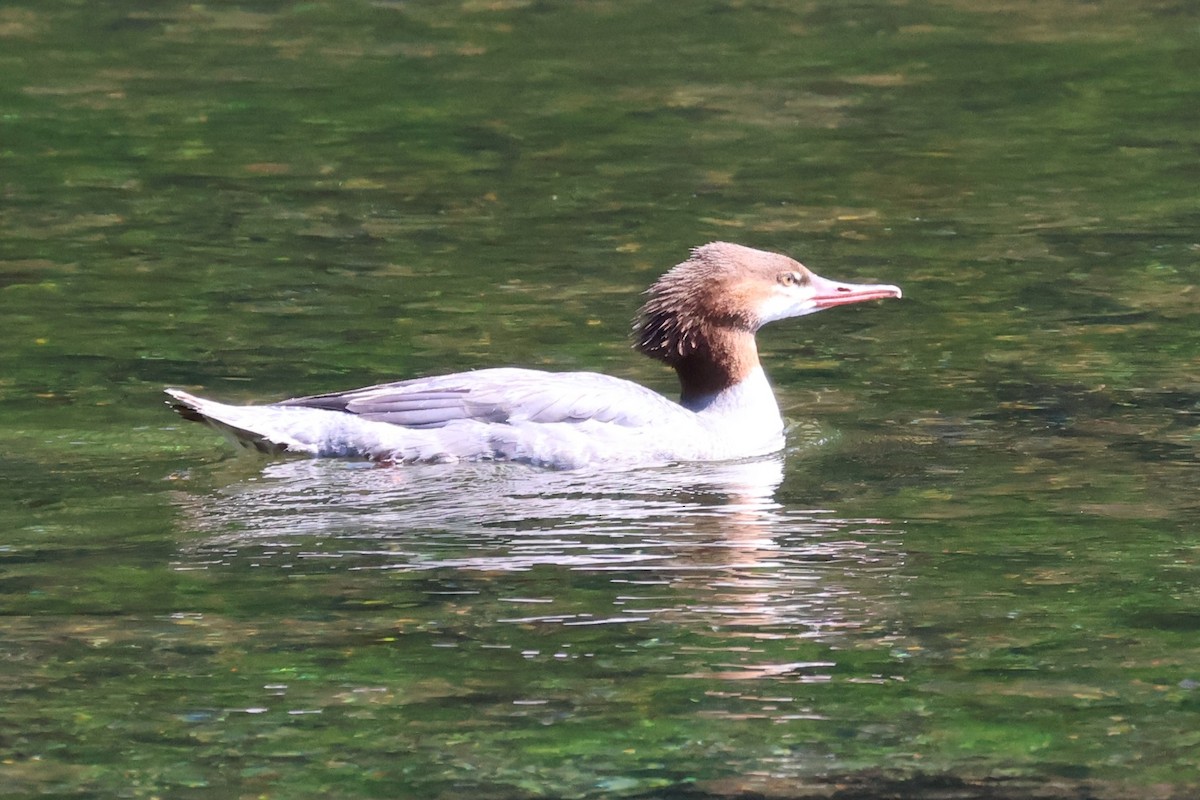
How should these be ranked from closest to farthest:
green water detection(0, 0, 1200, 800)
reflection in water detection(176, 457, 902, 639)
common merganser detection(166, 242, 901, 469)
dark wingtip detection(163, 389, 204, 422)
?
green water detection(0, 0, 1200, 800)
reflection in water detection(176, 457, 902, 639)
dark wingtip detection(163, 389, 204, 422)
common merganser detection(166, 242, 901, 469)

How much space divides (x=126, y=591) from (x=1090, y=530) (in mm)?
3565

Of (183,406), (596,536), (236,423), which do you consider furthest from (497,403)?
(596,536)

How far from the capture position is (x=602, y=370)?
11422 mm

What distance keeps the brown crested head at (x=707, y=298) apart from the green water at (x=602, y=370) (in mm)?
592

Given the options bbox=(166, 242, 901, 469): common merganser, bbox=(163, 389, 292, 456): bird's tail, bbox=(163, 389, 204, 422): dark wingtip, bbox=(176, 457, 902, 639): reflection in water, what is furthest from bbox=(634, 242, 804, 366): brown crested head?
bbox=(163, 389, 204, 422): dark wingtip

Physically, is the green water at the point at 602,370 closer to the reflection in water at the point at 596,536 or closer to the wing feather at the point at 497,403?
the reflection in water at the point at 596,536

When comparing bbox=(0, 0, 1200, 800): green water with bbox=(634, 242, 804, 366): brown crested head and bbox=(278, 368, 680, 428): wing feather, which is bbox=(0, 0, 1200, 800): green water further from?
bbox=(634, 242, 804, 366): brown crested head

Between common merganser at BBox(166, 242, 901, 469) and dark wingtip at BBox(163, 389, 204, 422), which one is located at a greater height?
dark wingtip at BBox(163, 389, 204, 422)

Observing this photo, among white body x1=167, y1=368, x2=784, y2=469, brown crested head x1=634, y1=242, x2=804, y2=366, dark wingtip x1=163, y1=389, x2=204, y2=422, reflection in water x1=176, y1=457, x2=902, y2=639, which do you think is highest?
brown crested head x1=634, y1=242, x2=804, y2=366

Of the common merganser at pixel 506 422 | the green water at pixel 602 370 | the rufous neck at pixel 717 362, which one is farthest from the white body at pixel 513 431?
the rufous neck at pixel 717 362

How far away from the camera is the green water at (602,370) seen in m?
6.56

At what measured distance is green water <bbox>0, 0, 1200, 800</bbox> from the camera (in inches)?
258

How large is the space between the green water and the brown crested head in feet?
1.94

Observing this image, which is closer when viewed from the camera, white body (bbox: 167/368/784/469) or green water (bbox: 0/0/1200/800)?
green water (bbox: 0/0/1200/800)
